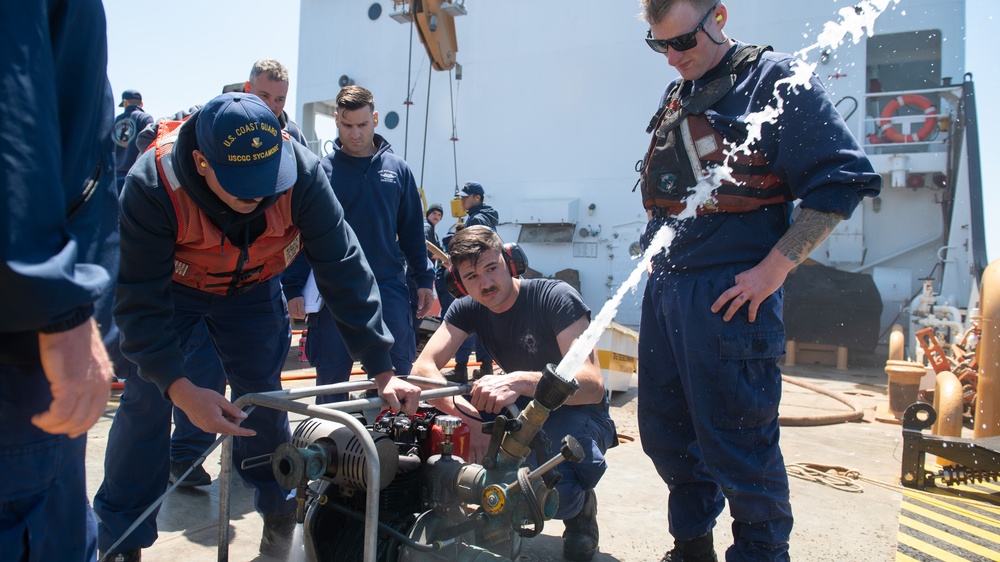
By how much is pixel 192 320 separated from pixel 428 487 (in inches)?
44.9

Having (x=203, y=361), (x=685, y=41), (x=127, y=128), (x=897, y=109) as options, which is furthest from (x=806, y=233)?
(x=897, y=109)

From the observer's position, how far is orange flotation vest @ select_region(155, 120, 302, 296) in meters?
2.06

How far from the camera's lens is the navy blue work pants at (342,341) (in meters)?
3.50

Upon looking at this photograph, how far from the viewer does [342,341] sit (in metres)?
3.53

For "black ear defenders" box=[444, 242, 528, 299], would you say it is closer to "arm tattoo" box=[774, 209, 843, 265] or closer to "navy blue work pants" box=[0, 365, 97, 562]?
"arm tattoo" box=[774, 209, 843, 265]

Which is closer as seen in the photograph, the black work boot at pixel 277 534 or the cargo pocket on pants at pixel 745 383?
the cargo pocket on pants at pixel 745 383

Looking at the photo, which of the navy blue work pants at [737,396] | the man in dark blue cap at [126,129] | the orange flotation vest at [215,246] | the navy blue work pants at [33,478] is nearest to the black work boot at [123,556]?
the orange flotation vest at [215,246]

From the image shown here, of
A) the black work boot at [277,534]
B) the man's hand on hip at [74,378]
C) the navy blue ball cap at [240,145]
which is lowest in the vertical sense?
the black work boot at [277,534]

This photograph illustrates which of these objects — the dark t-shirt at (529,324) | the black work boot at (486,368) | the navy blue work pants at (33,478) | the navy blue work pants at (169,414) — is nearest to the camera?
the navy blue work pants at (33,478)

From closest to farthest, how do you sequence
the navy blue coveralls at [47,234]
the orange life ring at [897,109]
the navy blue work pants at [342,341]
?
the navy blue coveralls at [47,234] → the navy blue work pants at [342,341] → the orange life ring at [897,109]

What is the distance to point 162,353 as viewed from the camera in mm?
1982

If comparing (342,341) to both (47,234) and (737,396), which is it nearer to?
(737,396)

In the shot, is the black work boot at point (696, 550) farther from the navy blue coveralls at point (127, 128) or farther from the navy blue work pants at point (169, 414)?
the navy blue coveralls at point (127, 128)

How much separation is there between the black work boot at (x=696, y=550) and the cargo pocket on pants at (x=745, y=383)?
570mm
